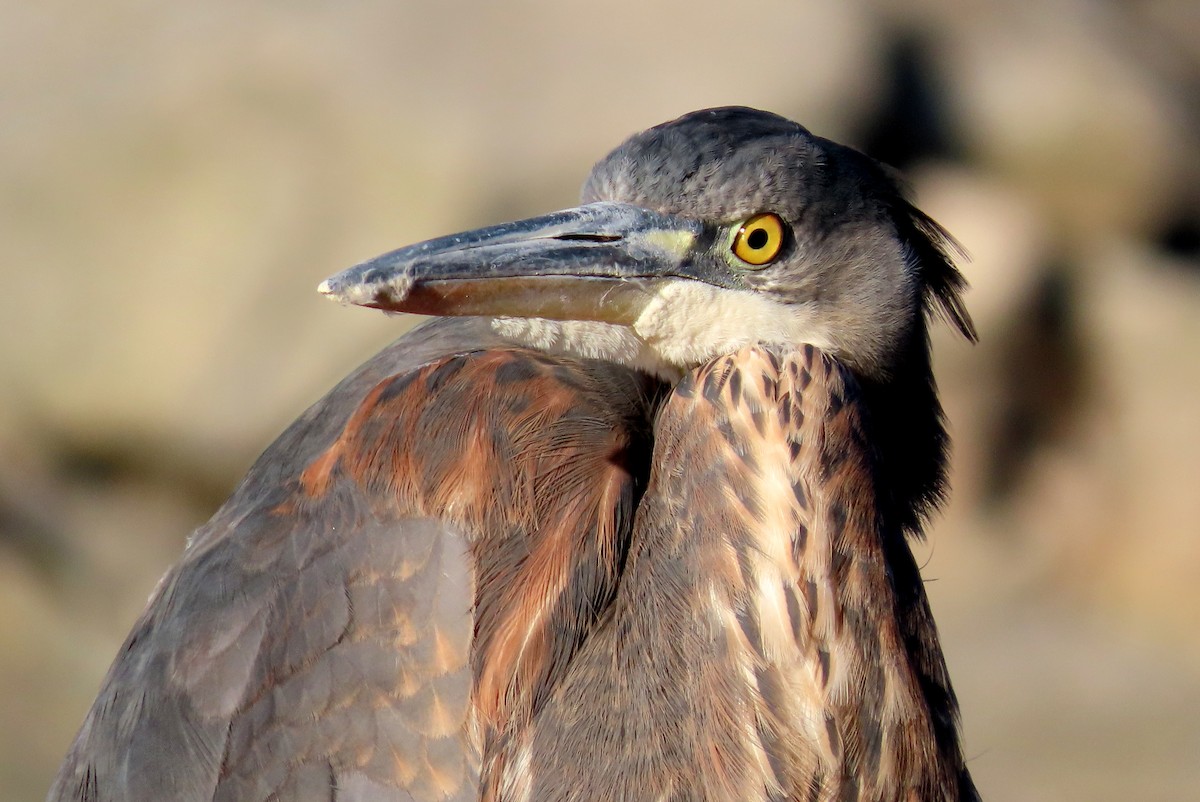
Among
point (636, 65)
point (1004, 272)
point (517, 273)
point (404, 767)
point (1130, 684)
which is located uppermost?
point (636, 65)

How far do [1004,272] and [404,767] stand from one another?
5.60 meters

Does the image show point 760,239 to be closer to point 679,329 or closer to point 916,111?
point 679,329

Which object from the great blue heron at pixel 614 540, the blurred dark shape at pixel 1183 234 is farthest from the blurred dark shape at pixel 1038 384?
the great blue heron at pixel 614 540

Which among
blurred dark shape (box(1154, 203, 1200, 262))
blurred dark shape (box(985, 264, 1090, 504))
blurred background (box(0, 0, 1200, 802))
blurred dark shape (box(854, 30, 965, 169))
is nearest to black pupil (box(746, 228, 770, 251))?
blurred background (box(0, 0, 1200, 802))

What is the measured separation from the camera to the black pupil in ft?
7.06

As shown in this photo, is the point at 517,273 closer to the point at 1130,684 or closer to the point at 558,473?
the point at 558,473

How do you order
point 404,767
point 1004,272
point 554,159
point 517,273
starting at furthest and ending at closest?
point 1004,272 < point 554,159 < point 517,273 < point 404,767

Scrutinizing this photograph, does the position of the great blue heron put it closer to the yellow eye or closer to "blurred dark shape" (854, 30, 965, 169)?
the yellow eye

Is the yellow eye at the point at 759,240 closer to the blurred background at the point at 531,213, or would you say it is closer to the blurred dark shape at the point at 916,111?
the blurred background at the point at 531,213

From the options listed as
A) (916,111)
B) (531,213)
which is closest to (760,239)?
(531,213)

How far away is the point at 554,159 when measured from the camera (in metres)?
6.15

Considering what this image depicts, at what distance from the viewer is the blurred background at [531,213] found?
20.4 ft

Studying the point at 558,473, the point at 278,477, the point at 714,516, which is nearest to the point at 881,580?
the point at 714,516

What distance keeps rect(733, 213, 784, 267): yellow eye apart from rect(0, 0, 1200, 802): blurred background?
4.06m
